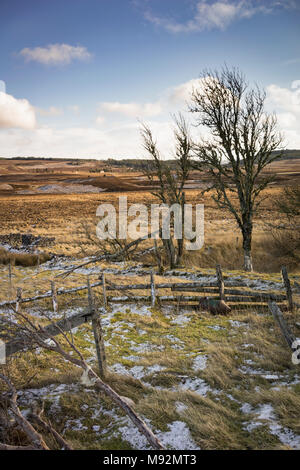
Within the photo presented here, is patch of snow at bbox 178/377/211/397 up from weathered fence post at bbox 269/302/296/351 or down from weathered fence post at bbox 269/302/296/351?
down

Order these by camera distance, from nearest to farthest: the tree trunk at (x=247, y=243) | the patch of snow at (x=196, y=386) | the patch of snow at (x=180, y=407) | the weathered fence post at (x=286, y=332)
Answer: the patch of snow at (x=180, y=407), the patch of snow at (x=196, y=386), the weathered fence post at (x=286, y=332), the tree trunk at (x=247, y=243)

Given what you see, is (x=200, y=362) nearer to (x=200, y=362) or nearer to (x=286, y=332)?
(x=200, y=362)

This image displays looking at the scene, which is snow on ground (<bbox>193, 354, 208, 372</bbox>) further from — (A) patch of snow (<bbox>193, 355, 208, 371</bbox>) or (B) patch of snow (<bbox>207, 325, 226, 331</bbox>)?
(B) patch of snow (<bbox>207, 325, 226, 331</bbox>)

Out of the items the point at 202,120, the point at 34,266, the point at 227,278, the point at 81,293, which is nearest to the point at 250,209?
the point at 227,278

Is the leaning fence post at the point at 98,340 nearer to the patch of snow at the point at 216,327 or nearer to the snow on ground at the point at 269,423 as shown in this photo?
the snow on ground at the point at 269,423

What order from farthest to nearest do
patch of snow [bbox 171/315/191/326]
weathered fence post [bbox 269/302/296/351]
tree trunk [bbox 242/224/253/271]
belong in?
tree trunk [bbox 242/224/253/271]
patch of snow [bbox 171/315/191/326]
weathered fence post [bbox 269/302/296/351]

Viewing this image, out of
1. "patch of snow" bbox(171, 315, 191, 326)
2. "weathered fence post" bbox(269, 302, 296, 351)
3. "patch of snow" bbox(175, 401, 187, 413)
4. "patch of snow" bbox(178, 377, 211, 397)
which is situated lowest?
"patch of snow" bbox(171, 315, 191, 326)

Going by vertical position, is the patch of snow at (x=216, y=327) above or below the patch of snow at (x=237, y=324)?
below

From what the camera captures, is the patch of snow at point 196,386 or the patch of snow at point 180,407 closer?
the patch of snow at point 180,407

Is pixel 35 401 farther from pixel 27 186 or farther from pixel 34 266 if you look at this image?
pixel 27 186

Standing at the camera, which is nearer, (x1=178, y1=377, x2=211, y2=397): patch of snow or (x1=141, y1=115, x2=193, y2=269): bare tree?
(x1=178, y1=377, x2=211, y2=397): patch of snow

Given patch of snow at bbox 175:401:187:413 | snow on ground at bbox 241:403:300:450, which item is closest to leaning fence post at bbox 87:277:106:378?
patch of snow at bbox 175:401:187:413

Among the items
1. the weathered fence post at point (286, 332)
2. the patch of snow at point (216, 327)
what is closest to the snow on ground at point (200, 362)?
the weathered fence post at point (286, 332)

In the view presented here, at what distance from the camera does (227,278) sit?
1245 centimetres
